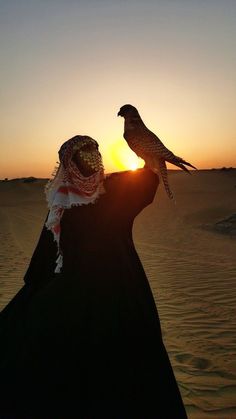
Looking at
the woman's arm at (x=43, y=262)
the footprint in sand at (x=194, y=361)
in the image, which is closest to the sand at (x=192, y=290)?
the footprint in sand at (x=194, y=361)

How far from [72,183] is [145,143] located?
0.65 meters

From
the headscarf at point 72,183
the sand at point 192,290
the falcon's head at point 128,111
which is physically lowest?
the sand at point 192,290

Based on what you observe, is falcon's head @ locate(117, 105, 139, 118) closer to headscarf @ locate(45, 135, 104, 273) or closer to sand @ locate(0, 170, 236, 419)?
headscarf @ locate(45, 135, 104, 273)

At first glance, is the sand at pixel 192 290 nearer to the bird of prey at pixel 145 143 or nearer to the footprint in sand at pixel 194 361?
the footprint in sand at pixel 194 361

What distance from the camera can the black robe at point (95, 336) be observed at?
2.53 metres

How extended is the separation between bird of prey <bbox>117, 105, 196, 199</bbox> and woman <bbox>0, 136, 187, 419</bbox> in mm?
257

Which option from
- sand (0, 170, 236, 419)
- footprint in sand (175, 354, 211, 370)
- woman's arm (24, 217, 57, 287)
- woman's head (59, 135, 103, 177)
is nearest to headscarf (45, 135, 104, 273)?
woman's head (59, 135, 103, 177)

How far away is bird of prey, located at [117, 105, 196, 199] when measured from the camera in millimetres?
2104

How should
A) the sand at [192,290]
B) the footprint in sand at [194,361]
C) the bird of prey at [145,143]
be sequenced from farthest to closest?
the footprint in sand at [194,361]
the sand at [192,290]
the bird of prey at [145,143]

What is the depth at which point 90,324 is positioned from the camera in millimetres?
2613

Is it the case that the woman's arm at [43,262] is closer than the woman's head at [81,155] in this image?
No

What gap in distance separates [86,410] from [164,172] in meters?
1.34

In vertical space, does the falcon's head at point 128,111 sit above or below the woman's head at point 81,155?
above

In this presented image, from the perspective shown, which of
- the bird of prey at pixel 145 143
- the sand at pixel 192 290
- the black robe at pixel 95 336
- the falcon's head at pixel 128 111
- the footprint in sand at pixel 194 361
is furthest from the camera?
the footprint in sand at pixel 194 361
